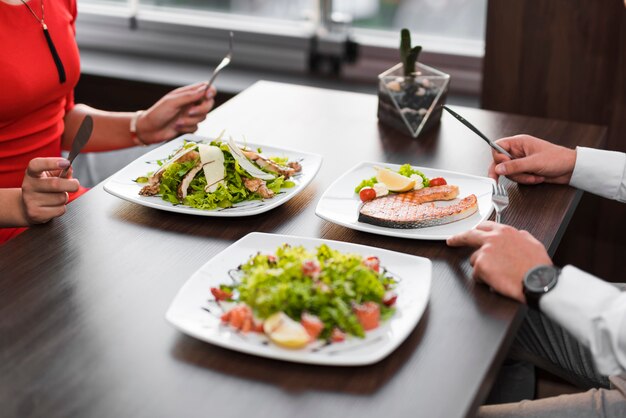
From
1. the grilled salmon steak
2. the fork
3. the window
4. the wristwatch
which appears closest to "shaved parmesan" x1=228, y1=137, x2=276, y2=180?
the grilled salmon steak

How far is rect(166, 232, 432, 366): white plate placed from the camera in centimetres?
116

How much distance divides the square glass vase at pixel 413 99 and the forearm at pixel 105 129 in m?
0.68

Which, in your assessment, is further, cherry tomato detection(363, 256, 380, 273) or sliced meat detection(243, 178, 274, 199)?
sliced meat detection(243, 178, 274, 199)

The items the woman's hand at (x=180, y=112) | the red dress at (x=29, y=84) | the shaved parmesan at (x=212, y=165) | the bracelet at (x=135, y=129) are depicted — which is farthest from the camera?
the bracelet at (x=135, y=129)

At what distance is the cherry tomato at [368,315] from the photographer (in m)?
1.20

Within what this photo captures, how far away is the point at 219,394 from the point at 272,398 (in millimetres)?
71

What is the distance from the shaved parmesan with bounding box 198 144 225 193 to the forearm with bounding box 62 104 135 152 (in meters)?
0.62

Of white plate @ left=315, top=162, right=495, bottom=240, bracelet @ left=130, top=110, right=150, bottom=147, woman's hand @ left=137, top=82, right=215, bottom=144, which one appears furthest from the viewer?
bracelet @ left=130, top=110, right=150, bottom=147

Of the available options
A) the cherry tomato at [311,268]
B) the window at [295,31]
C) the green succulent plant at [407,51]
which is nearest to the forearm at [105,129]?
the green succulent plant at [407,51]

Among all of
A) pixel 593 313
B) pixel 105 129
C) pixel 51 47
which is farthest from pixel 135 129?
pixel 593 313

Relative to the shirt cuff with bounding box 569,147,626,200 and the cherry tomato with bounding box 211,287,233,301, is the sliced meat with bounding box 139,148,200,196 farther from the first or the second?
the shirt cuff with bounding box 569,147,626,200

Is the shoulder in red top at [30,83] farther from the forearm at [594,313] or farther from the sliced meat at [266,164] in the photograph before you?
the forearm at [594,313]

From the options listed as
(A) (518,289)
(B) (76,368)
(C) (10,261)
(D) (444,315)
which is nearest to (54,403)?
(B) (76,368)

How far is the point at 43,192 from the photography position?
1589 mm
